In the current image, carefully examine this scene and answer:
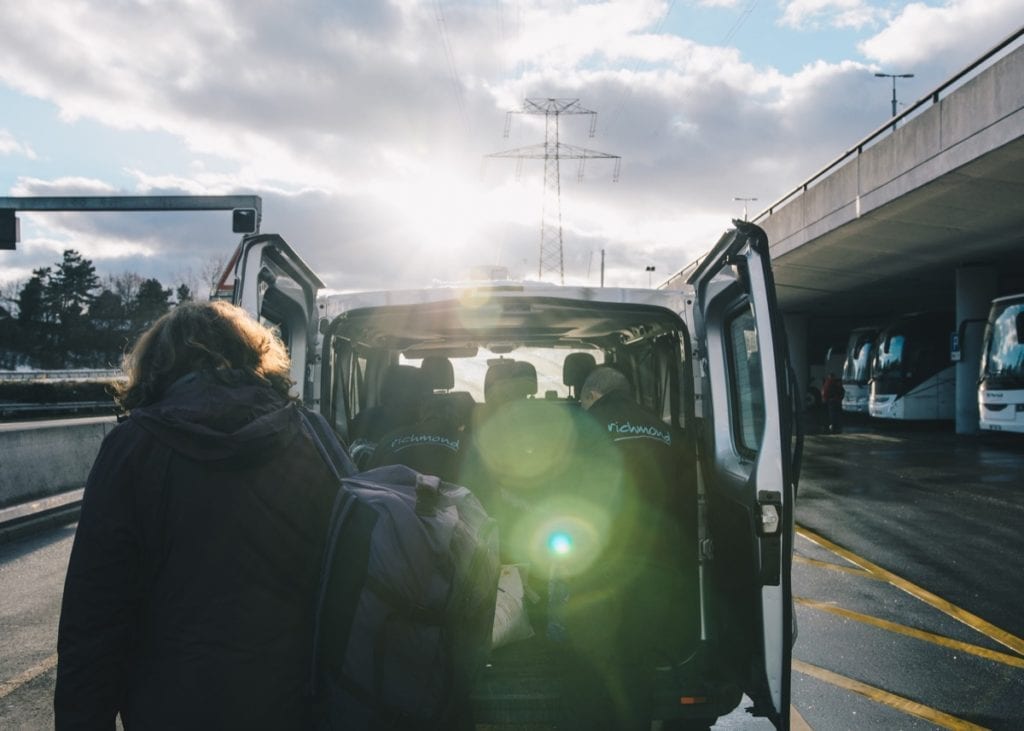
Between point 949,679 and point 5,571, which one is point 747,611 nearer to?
point 949,679

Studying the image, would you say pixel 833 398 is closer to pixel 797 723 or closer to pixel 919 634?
pixel 919 634

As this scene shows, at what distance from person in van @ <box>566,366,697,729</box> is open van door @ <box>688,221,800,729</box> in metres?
0.13

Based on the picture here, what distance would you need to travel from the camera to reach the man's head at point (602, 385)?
393 cm

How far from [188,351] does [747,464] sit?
2.28 meters

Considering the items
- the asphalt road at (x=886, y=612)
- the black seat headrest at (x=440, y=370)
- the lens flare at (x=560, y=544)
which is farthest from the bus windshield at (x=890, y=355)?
the lens flare at (x=560, y=544)

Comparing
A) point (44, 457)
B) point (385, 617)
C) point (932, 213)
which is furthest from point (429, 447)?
point (932, 213)

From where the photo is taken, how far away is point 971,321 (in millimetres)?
24469

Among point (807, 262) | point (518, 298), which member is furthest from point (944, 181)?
point (518, 298)

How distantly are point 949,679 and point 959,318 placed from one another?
22587 mm

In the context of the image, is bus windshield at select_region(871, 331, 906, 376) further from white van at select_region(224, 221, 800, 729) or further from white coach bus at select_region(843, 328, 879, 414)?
white van at select_region(224, 221, 800, 729)

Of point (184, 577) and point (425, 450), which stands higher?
point (425, 450)

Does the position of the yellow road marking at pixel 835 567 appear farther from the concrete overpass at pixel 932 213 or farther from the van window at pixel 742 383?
the concrete overpass at pixel 932 213

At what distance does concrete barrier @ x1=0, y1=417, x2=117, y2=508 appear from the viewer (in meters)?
10.2

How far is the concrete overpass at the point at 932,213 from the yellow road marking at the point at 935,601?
8.84m
